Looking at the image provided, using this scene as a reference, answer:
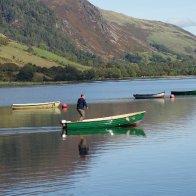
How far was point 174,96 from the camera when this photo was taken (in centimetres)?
14612

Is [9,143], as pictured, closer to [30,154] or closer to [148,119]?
[30,154]

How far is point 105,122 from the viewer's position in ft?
219

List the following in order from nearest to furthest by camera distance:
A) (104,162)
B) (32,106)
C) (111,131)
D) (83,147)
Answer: (104,162) < (83,147) < (111,131) < (32,106)

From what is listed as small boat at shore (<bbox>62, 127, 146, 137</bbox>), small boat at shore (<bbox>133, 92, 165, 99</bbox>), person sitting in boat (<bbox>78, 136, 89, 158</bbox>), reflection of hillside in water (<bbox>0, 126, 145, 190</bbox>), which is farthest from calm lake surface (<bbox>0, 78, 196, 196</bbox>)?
small boat at shore (<bbox>133, 92, 165, 99</bbox>)

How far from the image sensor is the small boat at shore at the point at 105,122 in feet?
214

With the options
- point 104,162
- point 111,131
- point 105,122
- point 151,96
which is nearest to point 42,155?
point 104,162

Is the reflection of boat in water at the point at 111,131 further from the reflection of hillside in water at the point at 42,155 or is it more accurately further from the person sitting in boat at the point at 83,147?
the person sitting in boat at the point at 83,147

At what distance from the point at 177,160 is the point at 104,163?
5148 mm

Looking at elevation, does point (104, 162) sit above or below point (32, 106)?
below

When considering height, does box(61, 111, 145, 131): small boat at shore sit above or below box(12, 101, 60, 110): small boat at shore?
above

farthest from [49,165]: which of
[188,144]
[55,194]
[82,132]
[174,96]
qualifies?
[174,96]

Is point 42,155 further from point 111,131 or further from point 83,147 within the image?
point 111,131

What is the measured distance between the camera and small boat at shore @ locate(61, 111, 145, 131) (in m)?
65.4

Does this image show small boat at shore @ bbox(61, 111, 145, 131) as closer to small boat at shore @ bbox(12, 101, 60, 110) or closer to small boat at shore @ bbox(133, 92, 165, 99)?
small boat at shore @ bbox(12, 101, 60, 110)
